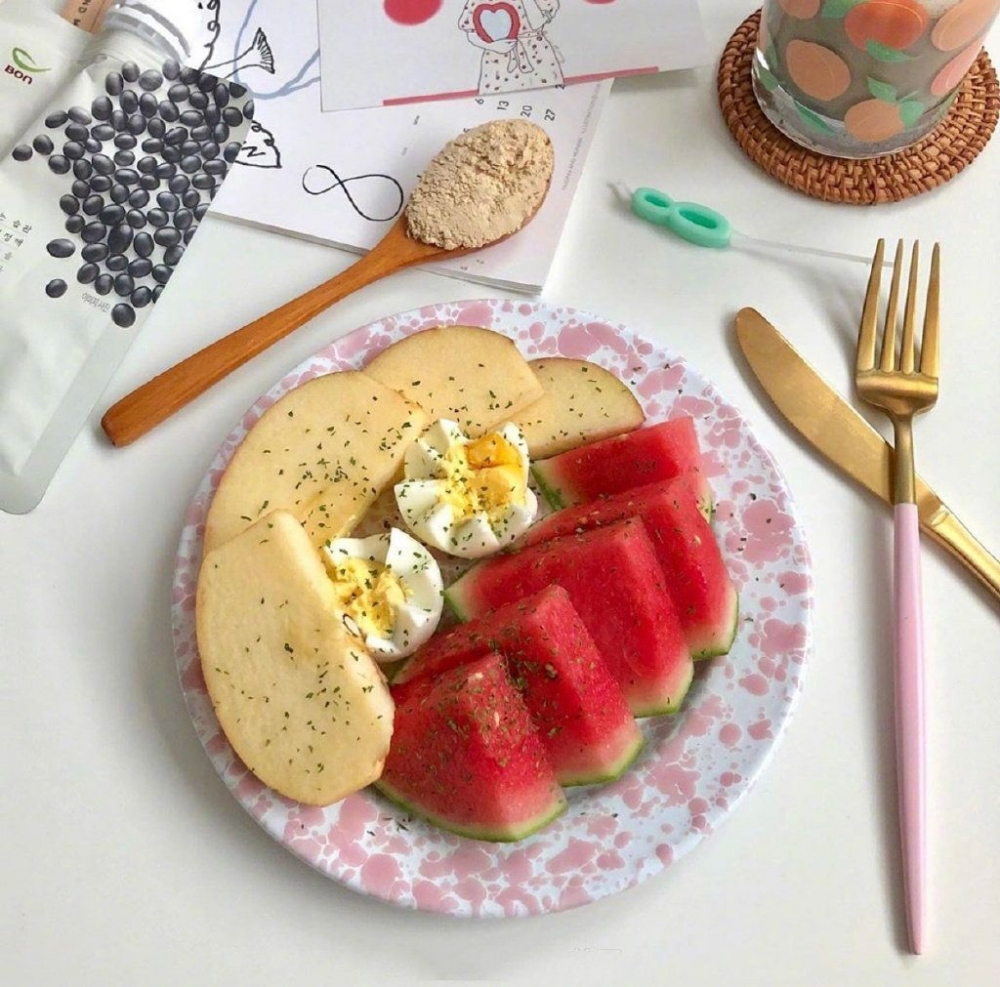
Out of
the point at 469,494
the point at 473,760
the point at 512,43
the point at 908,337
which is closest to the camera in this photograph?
the point at 473,760

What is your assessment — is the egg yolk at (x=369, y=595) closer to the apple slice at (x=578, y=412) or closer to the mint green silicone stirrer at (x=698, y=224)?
the apple slice at (x=578, y=412)

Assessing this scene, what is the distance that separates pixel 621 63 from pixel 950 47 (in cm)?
37

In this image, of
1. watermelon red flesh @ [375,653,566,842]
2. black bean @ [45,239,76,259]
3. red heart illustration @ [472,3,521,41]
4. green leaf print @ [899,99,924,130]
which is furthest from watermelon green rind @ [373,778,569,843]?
red heart illustration @ [472,3,521,41]

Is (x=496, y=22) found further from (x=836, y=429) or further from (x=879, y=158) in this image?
(x=836, y=429)

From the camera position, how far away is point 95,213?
1.03 meters

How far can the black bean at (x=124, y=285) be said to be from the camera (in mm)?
1021

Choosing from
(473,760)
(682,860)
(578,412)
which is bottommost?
(682,860)

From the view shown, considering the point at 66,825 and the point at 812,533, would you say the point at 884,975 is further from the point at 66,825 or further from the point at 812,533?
the point at 66,825

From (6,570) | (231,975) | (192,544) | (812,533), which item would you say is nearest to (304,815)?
(231,975)

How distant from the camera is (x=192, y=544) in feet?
2.89

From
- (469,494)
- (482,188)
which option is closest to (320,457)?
(469,494)

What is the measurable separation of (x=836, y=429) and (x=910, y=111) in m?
0.33

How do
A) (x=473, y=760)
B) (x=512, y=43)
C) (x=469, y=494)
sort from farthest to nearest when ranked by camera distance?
1. (x=512, y=43)
2. (x=469, y=494)
3. (x=473, y=760)

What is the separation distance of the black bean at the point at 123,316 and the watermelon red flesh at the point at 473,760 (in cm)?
50
